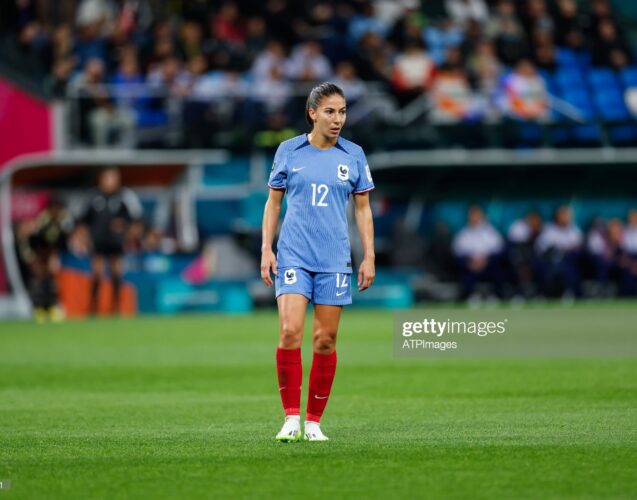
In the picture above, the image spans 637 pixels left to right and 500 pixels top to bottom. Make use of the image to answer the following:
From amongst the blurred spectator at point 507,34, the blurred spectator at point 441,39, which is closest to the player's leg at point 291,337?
the blurred spectator at point 441,39

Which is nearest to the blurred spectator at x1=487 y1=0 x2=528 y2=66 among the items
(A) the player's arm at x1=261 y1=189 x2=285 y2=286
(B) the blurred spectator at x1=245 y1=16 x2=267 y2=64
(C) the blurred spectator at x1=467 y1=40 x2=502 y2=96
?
(C) the blurred spectator at x1=467 y1=40 x2=502 y2=96

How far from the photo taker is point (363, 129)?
27.2 m

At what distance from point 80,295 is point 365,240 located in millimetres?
17127

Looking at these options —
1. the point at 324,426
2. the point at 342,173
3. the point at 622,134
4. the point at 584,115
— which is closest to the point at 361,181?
the point at 342,173

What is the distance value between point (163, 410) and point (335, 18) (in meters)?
19.7

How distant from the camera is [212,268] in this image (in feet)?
89.2

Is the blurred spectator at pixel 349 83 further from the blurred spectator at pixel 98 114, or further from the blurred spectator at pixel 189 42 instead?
the blurred spectator at pixel 98 114

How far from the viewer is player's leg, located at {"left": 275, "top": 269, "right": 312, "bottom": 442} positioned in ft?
28.9

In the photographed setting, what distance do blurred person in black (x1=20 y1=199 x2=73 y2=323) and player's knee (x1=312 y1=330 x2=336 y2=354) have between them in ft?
53.7

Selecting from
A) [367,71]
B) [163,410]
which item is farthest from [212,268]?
[163,410]

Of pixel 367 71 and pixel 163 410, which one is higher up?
pixel 367 71

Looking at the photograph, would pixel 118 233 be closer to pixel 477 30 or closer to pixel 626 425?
pixel 477 30

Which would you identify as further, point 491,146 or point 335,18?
point 335,18

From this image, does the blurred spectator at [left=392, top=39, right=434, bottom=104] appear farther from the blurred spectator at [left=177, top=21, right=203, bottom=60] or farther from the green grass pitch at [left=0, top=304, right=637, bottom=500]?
the green grass pitch at [left=0, top=304, right=637, bottom=500]
